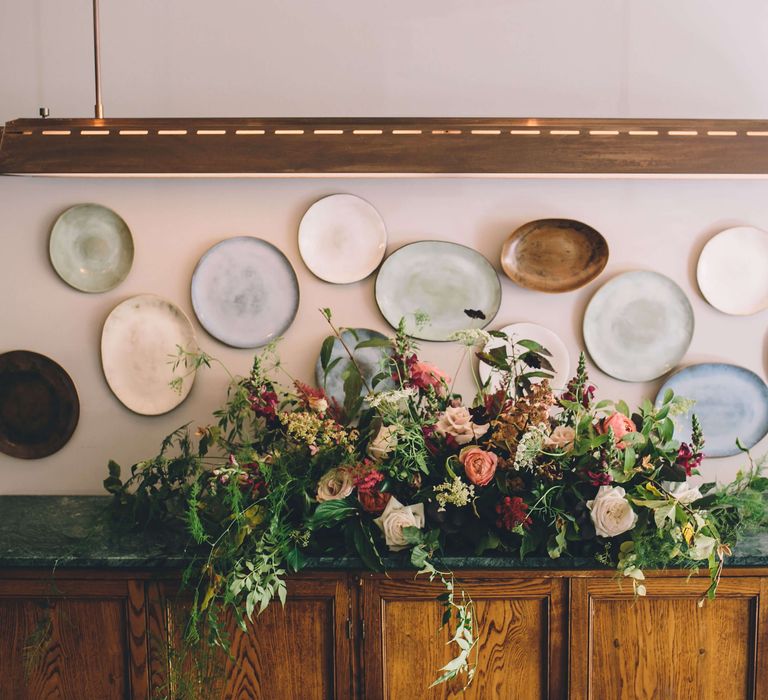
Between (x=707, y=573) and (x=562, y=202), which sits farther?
(x=562, y=202)

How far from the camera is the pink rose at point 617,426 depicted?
1695 millimetres

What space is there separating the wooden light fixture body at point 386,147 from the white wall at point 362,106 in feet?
1.57

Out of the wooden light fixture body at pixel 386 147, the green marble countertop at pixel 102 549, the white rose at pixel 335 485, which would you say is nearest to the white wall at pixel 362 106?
the green marble countertop at pixel 102 549

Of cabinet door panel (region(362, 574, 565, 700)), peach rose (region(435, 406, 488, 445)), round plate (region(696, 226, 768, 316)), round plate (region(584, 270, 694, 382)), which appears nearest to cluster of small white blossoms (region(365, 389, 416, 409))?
peach rose (region(435, 406, 488, 445))

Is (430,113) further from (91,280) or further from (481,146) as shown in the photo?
(91,280)

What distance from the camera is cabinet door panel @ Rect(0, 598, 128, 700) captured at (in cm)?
179

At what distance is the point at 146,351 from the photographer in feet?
7.40

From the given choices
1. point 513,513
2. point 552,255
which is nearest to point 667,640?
point 513,513

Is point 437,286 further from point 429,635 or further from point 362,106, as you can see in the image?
point 429,635

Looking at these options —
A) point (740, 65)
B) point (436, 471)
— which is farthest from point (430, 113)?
point (436, 471)

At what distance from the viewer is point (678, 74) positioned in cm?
Answer: 218

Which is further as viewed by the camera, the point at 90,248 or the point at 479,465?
the point at 90,248

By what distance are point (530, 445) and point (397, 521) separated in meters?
0.38

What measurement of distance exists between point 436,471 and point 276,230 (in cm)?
101
